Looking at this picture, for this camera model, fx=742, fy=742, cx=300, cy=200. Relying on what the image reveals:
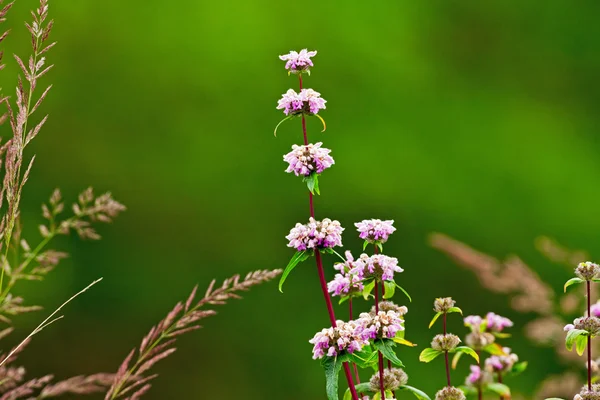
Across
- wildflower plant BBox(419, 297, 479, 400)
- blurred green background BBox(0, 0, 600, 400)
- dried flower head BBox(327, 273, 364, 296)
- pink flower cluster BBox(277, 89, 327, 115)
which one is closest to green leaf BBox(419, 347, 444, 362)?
wildflower plant BBox(419, 297, 479, 400)

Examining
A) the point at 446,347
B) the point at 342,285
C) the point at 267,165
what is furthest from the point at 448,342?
the point at 267,165

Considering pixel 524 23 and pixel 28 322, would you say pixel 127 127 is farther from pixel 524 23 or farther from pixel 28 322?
pixel 524 23

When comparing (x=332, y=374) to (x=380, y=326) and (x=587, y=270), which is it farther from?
(x=587, y=270)

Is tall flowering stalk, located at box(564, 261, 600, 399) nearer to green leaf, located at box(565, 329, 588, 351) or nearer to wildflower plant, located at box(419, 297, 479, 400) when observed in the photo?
green leaf, located at box(565, 329, 588, 351)

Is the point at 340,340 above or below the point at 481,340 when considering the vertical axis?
below

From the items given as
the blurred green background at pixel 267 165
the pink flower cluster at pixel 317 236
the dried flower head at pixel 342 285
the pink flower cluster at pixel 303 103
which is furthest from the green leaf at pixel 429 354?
the blurred green background at pixel 267 165

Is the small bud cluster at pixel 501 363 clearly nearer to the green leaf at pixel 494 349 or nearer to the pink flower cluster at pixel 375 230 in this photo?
the green leaf at pixel 494 349

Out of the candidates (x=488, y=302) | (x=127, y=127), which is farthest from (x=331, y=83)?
(x=488, y=302)
